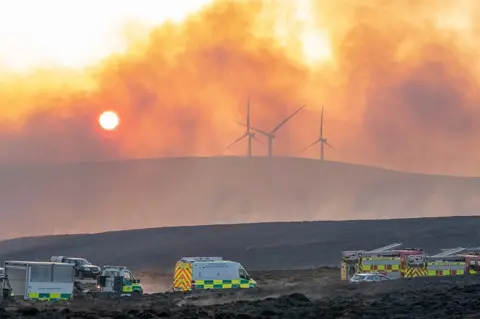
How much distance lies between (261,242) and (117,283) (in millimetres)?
55532

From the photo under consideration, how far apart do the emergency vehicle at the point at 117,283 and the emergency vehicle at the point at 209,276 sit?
9.37 ft

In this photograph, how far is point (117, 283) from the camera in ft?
175

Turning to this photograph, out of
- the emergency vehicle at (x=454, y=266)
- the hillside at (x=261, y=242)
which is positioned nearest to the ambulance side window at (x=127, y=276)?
the emergency vehicle at (x=454, y=266)

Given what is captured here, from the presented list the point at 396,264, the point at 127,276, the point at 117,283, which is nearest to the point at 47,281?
the point at 117,283

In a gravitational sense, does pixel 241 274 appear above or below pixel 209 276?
above

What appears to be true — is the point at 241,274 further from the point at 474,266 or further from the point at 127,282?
the point at 474,266

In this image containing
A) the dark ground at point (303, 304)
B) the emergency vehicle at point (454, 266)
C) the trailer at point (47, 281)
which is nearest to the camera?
the dark ground at point (303, 304)

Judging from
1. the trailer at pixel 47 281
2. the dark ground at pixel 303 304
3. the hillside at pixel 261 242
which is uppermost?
the hillside at pixel 261 242

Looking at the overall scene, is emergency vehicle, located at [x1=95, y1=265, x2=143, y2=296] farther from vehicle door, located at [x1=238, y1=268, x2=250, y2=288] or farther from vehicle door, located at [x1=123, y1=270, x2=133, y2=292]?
vehicle door, located at [x1=238, y1=268, x2=250, y2=288]

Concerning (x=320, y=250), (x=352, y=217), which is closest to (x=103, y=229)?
(x=352, y=217)

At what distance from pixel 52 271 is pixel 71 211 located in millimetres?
147130

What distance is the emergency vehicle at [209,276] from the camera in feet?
180

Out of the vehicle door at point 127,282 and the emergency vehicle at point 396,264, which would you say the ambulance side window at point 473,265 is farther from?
the vehicle door at point 127,282

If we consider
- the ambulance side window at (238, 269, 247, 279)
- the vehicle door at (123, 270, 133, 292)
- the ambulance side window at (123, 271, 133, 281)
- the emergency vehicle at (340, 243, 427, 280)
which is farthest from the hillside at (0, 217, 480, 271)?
the vehicle door at (123, 270, 133, 292)
